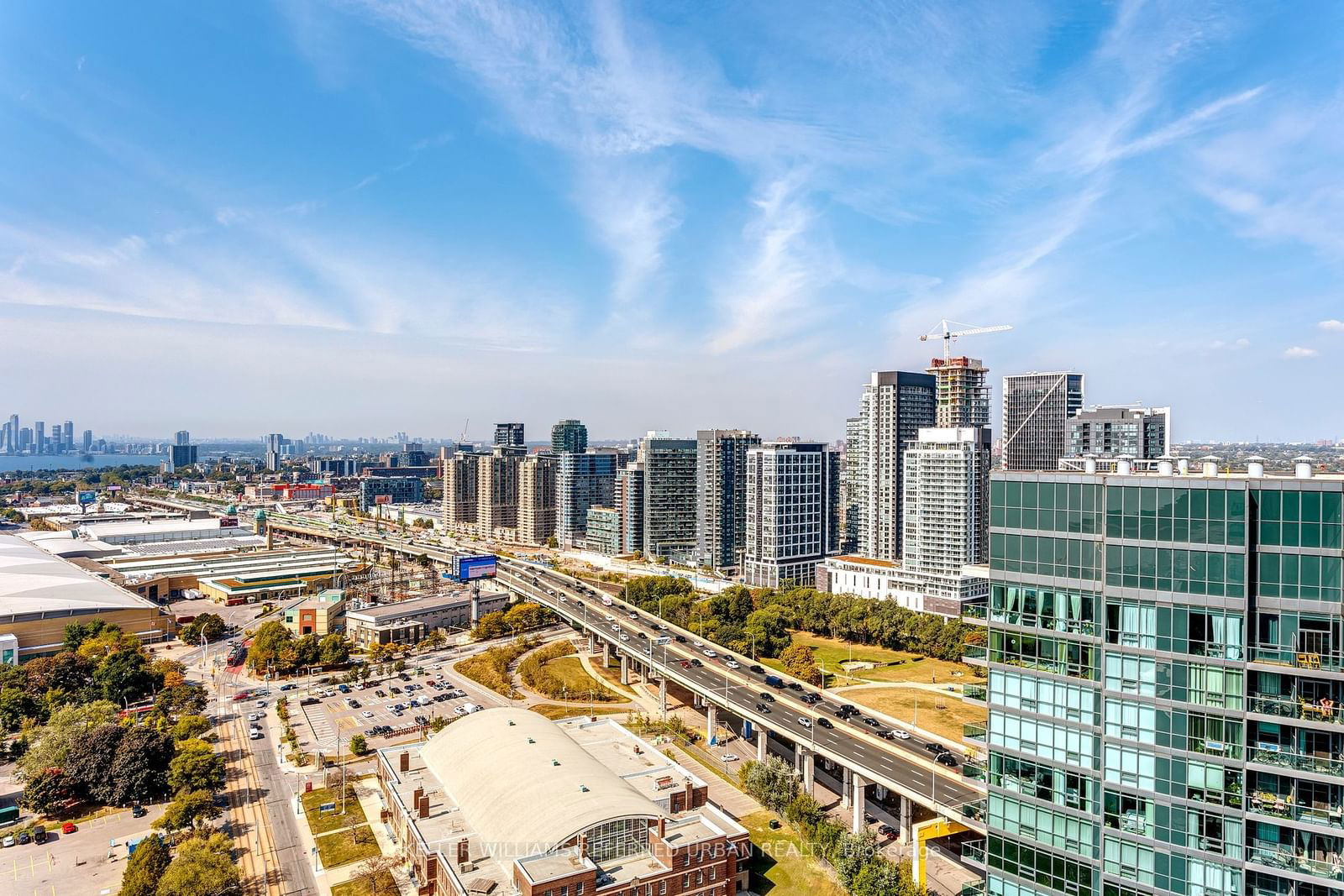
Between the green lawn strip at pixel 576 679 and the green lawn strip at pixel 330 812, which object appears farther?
the green lawn strip at pixel 576 679

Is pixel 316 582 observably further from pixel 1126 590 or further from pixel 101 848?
pixel 1126 590

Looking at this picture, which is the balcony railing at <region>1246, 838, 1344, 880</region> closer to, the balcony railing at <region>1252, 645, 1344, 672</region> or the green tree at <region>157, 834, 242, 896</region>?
the balcony railing at <region>1252, 645, 1344, 672</region>

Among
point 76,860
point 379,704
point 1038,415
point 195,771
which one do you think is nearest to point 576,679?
point 379,704

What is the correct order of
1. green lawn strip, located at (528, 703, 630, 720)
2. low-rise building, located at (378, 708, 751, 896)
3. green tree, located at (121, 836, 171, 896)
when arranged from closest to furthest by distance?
1. low-rise building, located at (378, 708, 751, 896)
2. green tree, located at (121, 836, 171, 896)
3. green lawn strip, located at (528, 703, 630, 720)

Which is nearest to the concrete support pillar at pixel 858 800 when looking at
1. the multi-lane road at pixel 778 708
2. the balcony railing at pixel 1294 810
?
the multi-lane road at pixel 778 708

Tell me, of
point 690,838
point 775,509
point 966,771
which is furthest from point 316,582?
point 966,771

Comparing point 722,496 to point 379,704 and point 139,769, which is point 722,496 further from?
point 139,769

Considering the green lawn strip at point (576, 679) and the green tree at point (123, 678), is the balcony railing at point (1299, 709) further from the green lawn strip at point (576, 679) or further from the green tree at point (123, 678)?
the green tree at point (123, 678)

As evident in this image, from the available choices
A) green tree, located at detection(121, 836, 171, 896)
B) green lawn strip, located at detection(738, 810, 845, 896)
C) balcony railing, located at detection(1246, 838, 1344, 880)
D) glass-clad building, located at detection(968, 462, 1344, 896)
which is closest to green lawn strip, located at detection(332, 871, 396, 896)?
green tree, located at detection(121, 836, 171, 896)
